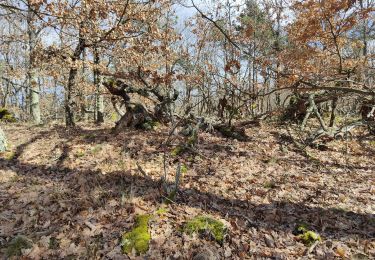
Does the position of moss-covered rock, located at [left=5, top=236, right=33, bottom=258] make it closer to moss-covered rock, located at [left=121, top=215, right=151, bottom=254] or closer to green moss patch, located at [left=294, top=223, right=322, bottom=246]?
moss-covered rock, located at [left=121, top=215, right=151, bottom=254]

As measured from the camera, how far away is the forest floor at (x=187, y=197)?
428 cm

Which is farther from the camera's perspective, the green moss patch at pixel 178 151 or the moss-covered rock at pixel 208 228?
the green moss patch at pixel 178 151

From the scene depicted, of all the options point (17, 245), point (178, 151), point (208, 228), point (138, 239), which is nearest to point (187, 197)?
point (208, 228)

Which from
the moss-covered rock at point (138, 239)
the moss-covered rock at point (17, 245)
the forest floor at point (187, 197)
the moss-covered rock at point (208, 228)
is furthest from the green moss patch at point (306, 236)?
the moss-covered rock at point (17, 245)

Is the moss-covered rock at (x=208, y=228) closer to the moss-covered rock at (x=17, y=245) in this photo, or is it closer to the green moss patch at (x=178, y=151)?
the moss-covered rock at (x=17, y=245)

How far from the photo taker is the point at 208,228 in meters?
4.50

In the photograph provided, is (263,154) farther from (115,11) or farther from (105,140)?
(115,11)

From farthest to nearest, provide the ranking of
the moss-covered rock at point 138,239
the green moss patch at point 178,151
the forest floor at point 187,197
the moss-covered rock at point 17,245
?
1. the green moss patch at point 178,151
2. the forest floor at point 187,197
3. the moss-covered rock at point 138,239
4. the moss-covered rock at point 17,245

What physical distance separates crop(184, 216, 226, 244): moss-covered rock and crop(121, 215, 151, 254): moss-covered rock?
65 centimetres

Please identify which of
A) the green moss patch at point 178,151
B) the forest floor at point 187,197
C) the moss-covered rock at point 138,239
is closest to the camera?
the moss-covered rock at point 138,239

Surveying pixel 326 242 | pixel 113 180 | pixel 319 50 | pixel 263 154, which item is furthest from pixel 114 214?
pixel 319 50

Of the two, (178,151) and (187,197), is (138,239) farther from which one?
(178,151)

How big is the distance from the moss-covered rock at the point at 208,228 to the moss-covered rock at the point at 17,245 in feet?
7.80

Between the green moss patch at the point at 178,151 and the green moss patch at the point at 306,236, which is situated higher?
the green moss patch at the point at 178,151
